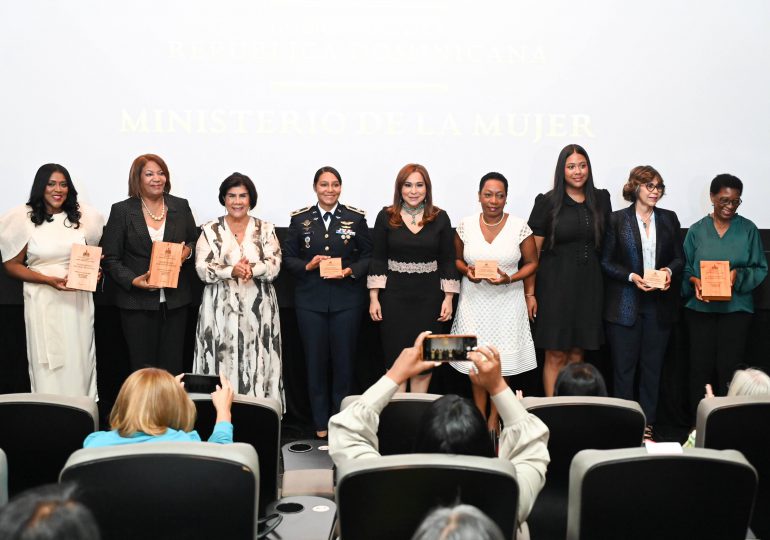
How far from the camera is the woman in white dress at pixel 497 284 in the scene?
4484mm

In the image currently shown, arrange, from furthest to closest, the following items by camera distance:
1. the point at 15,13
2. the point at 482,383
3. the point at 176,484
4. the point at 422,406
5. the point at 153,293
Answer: the point at 15,13 → the point at 153,293 → the point at 422,406 → the point at 482,383 → the point at 176,484

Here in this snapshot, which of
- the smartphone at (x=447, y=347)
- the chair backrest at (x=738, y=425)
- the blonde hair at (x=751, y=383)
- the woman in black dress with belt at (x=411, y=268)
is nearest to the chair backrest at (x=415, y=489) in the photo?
the smartphone at (x=447, y=347)

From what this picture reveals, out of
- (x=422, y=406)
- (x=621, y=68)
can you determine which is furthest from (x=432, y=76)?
(x=422, y=406)

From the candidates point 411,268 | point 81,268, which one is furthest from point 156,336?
point 411,268

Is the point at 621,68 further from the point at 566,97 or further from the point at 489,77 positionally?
the point at 489,77

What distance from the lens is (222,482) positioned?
173 cm

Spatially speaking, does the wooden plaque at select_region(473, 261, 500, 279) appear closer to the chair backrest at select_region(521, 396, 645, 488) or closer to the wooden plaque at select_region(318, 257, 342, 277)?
the wooden plaque at select_region(318, 257, 342, 277)

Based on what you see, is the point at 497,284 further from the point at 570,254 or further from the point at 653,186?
the point at 653,186

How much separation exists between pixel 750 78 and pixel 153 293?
12.4 ft

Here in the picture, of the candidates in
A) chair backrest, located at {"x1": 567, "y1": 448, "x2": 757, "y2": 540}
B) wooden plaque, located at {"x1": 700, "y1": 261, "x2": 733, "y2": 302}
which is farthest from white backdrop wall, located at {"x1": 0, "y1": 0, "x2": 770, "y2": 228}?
chair backrest, located at {"x1": 567, "y1": 448, "x2": 757, "y2": 540}

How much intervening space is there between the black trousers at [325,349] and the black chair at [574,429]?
2221 mm

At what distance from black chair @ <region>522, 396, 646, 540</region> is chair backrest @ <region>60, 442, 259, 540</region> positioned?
39.5 inches

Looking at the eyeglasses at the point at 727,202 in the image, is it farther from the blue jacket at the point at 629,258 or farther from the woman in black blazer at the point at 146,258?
the woman in black blazer at the point at 146,258

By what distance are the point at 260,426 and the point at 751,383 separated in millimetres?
1661
